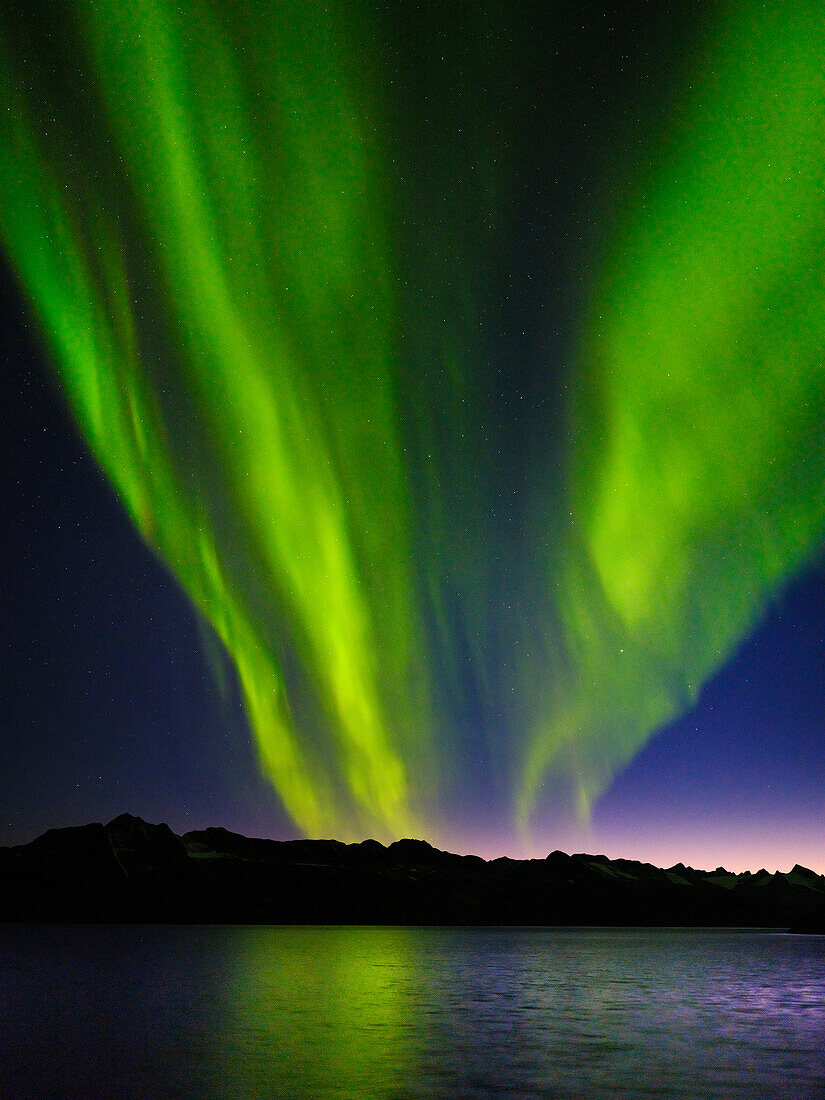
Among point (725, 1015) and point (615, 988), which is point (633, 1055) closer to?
point (725, 1015)

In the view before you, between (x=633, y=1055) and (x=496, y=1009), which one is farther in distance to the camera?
(x=496, y=1009)

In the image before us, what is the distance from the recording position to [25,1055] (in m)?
32.7

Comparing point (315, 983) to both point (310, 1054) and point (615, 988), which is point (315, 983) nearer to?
point (615, 988)

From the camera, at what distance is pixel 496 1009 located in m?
51.4

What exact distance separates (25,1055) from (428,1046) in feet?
47.3

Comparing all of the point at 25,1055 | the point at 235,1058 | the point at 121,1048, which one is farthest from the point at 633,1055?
the point at 25,1055

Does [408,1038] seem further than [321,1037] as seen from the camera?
No

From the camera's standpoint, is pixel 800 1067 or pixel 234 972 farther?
pixel 234 972

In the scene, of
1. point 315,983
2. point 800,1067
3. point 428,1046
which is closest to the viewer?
point 800,1067

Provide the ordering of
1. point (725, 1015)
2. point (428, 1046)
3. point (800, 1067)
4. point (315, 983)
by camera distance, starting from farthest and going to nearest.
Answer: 1. point (315, 983)
2. point (725, 1015)
3. point (428, 1046)
4. point (800, 1067)

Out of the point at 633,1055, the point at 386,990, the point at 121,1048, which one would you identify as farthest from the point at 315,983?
the point at 633,1055

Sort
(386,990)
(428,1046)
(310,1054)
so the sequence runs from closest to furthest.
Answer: (310,1054) < (428,1046) < (386,990)

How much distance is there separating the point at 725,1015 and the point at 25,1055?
3547 cm

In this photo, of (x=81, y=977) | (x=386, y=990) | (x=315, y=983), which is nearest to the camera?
(x=386, y=990)
